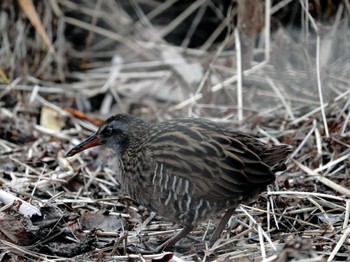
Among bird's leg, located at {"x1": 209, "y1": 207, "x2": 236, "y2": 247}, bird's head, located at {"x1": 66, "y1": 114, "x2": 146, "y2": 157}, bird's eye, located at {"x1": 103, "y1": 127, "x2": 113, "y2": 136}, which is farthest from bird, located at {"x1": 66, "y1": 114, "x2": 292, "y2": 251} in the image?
bird's eye, located at {"x1": 103, "y1": 127, "x2": 113, "y2": 136}

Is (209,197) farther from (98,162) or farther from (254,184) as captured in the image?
(98,162)

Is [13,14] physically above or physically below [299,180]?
above

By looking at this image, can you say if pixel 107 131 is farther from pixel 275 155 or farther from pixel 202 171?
pixel 275 155

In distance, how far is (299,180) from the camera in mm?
5293

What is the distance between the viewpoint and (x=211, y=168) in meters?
4.35

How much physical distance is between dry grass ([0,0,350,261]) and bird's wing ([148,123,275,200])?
30 centimetres

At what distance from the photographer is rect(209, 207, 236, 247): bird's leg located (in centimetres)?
449

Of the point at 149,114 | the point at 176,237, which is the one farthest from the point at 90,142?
the point at 149,114

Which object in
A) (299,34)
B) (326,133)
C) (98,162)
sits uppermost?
(299,34)

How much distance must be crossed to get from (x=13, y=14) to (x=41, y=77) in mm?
722

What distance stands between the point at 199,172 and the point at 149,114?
9.27ft

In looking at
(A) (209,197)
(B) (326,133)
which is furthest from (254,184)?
(B) (326,133)

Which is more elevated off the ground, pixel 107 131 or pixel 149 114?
pixel 107 131

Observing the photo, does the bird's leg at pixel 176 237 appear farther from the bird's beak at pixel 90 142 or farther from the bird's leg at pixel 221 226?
the bird's beak at pixel 90 142
